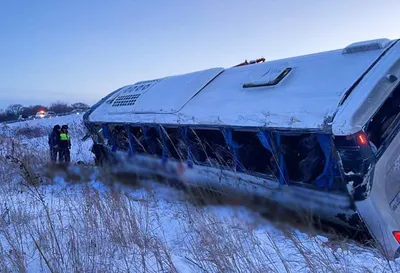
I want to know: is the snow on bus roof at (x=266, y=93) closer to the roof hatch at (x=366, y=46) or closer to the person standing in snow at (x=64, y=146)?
the roof hatch at (x=366, y=46)

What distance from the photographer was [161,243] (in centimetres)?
300

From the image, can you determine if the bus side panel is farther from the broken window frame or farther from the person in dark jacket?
the person in dark jacket

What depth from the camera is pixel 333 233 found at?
344 centimetres

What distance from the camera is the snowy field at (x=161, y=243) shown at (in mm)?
2637

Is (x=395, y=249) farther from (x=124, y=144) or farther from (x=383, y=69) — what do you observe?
(x=124, y=144)

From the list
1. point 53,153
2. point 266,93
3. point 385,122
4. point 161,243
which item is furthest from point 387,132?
point 53,153

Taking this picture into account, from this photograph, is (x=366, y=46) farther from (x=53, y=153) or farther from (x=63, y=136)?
(x=63, y=136)

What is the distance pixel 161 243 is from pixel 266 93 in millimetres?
1918

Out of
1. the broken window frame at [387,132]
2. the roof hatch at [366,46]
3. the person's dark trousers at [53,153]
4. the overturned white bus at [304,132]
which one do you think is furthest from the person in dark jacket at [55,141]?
the broken window frame at [387,132]

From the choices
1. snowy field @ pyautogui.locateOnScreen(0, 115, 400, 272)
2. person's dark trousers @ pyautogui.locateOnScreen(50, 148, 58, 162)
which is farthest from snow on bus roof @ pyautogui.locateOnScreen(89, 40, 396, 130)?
person's dark trousers @ pyautogui.locateOnScreen(50, 148, 58, 162)

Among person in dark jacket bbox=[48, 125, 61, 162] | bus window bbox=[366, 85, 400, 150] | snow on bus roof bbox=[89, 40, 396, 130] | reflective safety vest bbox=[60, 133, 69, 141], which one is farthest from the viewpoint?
reflective safety vest bbox=[60, 133, 69, 141]

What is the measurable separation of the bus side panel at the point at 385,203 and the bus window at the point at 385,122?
0.29ft

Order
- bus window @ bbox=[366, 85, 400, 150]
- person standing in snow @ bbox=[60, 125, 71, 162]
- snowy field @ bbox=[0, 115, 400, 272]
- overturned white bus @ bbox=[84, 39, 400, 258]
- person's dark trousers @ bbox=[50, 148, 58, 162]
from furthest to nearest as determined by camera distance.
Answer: person standing in snow @ bbox=[60, 125, 71, 162]
person's dark trousers @ bbox=[50, 148, 58, 162]
bus window @ bbox=[366, 85, 400, 150]
overturned white bus @ bbox=[84, 39, 400, 258]
snowy field @ bbox=[0, 115, 400, 272]

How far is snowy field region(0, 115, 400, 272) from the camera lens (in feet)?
8.65
